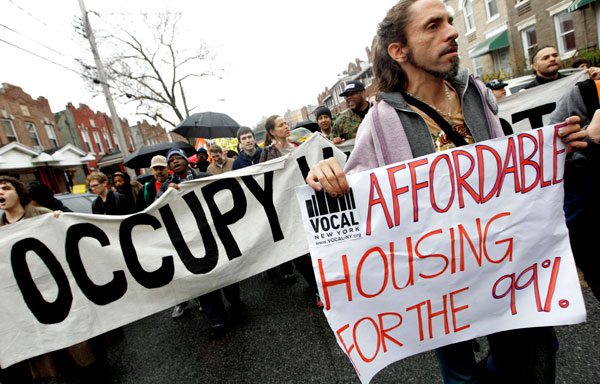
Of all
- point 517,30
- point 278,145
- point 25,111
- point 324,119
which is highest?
point 25,111

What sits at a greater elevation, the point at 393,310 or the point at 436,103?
the point at 436,103

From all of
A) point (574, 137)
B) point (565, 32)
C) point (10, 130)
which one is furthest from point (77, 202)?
point (10, 130)

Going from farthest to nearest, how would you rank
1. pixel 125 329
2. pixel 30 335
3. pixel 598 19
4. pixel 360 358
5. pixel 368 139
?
pixel 598 19, pixel 125 329, pixel 30 335, pixel 368 139, pixel 360 358

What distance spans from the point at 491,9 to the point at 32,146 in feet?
101

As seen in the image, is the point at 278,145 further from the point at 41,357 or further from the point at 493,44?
the point at 493,44

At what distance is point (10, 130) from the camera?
20.7 metres

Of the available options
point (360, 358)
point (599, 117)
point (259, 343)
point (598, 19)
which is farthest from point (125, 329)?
point (598, 19)

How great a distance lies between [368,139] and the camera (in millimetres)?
1396

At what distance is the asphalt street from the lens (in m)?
2.15

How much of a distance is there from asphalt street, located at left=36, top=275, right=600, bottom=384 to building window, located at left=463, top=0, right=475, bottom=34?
2273cm

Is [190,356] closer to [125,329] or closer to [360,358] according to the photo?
[125,329]

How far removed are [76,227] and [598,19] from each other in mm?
18362

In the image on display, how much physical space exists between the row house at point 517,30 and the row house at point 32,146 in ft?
79.0

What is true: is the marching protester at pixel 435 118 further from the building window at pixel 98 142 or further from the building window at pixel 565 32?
the building window at pixel 98 142
